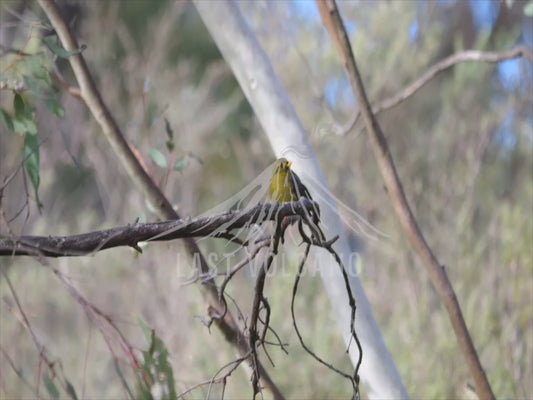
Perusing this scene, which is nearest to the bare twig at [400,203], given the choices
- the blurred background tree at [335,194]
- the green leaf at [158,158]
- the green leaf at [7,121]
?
the green leaf at [158,158]

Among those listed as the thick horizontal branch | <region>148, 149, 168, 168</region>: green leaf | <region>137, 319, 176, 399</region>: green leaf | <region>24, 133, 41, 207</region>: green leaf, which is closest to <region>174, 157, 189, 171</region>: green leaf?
<region>148, 149, 168, 168</region>: green leaf

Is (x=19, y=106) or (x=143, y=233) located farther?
(x=19, y=106)

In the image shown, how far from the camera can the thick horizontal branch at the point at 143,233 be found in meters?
0.32

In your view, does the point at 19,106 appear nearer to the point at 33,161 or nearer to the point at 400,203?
the point at 33,161

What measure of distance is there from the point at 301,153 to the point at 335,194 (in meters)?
1.96

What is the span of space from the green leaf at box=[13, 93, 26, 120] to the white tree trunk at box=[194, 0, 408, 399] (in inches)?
7.8

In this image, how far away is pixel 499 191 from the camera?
11.5ft

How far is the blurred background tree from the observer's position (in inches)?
58.4

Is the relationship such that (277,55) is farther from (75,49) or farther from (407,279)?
(75,49)

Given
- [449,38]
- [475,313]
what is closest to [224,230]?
[475,313]

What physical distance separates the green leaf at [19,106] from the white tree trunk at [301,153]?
20 cm

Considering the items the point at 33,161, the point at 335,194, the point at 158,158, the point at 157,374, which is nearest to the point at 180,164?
the point at 158,158

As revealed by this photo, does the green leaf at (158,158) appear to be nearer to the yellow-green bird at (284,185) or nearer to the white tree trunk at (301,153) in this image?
the white tree trunk at (301,153)

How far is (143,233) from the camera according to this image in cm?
34
